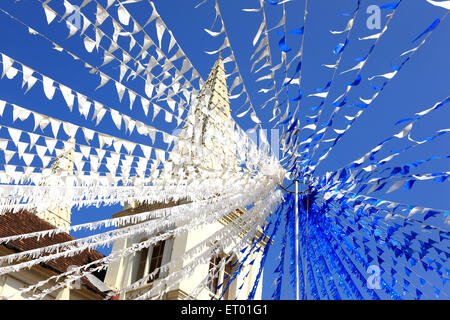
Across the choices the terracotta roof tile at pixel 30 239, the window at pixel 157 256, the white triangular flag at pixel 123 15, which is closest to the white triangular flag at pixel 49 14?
the white triangular flag at pixel 123 15

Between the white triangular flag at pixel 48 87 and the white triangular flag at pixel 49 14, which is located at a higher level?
the white triangular flag at pixel 49 14

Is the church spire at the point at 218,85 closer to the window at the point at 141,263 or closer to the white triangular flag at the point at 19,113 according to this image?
the window at the point at 141,263

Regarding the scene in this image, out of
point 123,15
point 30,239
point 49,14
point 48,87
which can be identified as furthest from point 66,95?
point 30,239

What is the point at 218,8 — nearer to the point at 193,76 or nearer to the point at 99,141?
the point at 193,76

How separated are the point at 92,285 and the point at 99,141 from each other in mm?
7842

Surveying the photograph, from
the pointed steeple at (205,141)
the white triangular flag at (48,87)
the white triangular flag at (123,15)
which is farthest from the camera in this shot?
the pointed steeple at (205,141)

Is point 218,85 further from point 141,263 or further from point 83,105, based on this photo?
point 83,105

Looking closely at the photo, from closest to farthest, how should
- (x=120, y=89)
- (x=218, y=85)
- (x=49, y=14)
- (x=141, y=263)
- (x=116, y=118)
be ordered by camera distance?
(x=49, y=14)
(x=120, y=89)
(x=116, y=118)
(x=141, y=263)
(x=218, y=85)

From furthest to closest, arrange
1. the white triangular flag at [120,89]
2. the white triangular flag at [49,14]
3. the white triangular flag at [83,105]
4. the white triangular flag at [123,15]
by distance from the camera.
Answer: the white triangular flag at [120,89]
the white triangular flag at [83,105]
the white triangular flag at [123,15]
the white triangular flag at [49,14]

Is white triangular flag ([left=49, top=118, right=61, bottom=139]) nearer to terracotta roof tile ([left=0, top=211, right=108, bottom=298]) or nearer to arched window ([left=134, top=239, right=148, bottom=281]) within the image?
terracotta roof tile ([left=0, top=211, right=108, bottom=298])

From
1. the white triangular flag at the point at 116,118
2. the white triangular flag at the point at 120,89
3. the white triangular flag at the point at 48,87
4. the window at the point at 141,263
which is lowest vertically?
the window at the point at 141,263

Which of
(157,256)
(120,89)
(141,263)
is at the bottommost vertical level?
(141,263)

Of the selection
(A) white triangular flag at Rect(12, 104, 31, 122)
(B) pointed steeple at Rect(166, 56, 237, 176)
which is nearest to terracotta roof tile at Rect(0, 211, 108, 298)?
(B) pointed steeple at Rect(166, 56, 237, 176)

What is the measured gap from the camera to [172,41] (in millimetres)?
4527
